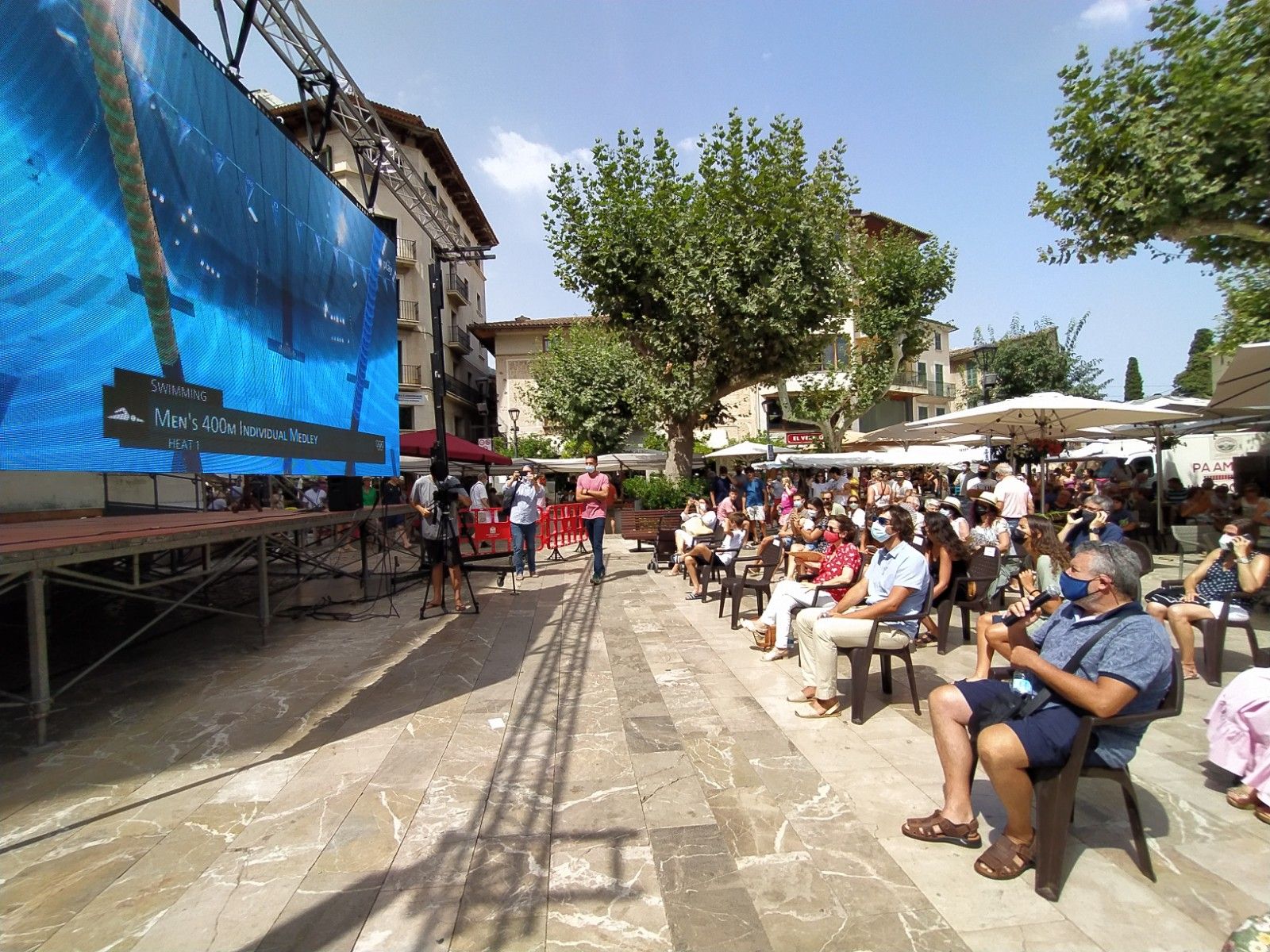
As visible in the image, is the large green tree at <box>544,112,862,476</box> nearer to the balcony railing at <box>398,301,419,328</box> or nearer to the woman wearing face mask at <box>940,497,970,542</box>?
the woman wearing face mask at <box>940,497,970,542</box>

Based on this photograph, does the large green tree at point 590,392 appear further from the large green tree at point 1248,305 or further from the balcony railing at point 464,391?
the large green tree at point 1248,305

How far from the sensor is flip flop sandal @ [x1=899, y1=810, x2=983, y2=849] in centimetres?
276

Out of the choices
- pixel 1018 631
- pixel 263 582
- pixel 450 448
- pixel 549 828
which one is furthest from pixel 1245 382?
pixel 450 448

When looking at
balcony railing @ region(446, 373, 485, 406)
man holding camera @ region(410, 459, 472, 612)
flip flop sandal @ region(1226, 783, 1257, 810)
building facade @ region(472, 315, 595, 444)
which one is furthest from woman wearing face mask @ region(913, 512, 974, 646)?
building facade @ region(472, 315, 595, 444)

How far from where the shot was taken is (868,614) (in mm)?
4219

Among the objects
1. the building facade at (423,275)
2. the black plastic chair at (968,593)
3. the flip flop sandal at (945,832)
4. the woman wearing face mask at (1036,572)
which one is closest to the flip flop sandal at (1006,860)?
the flip flop sandal at (945,832)

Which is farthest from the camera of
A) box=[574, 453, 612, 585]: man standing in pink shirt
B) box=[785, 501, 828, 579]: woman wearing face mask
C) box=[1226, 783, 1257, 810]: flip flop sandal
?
box=[574, 453, 612, 585]: man standing in pink shirt

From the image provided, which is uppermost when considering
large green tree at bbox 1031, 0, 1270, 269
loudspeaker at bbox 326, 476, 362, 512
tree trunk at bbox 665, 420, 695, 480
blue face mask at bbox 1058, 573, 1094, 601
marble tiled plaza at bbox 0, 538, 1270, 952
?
large green tree at bbox 1031, 0, 1270, 269

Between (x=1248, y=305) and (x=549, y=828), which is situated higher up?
(x=1248, y=305)

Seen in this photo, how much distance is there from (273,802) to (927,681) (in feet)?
13.6

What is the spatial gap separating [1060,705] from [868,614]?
64.6 inches

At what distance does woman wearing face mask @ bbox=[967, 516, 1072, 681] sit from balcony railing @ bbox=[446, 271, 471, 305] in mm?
29090

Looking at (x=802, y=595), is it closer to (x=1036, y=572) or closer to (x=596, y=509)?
(x=1036, y=572)

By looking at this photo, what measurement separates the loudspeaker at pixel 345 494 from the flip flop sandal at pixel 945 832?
755 cm
